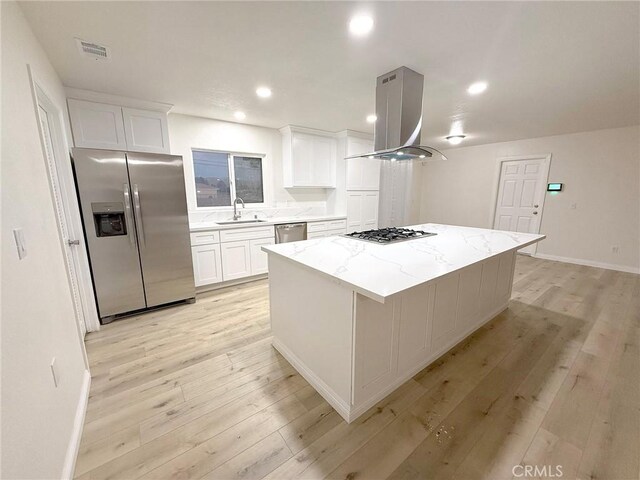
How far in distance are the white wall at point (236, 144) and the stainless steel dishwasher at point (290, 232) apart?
27.0 inches

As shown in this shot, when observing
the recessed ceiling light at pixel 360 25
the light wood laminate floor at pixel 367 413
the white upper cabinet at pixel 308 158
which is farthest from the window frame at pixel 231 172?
the recessed ceiling light at pixel 360 25

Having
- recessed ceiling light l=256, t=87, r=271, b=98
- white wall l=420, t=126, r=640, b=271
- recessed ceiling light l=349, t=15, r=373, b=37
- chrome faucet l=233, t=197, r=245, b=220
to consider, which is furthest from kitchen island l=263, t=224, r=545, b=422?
white wall l=420, t=126, r=640, b=271

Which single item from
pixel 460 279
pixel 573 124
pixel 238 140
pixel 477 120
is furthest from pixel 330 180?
pixel 573 124

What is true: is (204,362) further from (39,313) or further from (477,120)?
(477,120)

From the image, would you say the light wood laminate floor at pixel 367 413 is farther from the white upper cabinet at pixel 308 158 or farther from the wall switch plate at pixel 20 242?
the white upper cabinet at pixel 308 158

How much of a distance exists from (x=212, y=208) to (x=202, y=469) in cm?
329

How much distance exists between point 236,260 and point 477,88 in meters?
3.50

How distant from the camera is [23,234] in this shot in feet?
3.71

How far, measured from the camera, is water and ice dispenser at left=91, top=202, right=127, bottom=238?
249 cm

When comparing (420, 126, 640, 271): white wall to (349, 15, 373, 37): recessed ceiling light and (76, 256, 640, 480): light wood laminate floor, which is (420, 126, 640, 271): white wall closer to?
(76, 256, 640, 480): light wood laminate floor

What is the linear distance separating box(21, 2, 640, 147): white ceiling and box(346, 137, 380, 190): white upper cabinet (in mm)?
1356

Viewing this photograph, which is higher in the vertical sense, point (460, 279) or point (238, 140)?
point (238, 140)

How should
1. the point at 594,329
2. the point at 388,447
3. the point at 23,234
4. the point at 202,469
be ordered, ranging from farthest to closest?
1. the point at 594,329
2. the point at 388,447
3. the point at 202,469
4. the point at 23,234

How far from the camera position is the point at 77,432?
138 cm
